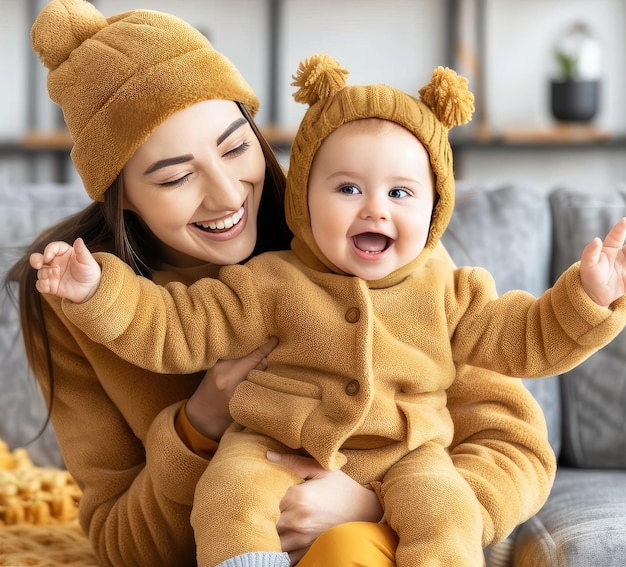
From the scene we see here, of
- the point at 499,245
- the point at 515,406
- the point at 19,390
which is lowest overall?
the point at 19,390

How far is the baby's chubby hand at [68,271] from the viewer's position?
1.13 metres

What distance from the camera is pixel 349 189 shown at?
3.92 ft

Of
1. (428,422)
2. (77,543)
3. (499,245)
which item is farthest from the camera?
(499,245)

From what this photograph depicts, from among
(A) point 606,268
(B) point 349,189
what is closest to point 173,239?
(B) point 349,189

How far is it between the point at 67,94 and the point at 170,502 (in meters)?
0.60

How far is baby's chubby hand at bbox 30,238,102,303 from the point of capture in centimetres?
113

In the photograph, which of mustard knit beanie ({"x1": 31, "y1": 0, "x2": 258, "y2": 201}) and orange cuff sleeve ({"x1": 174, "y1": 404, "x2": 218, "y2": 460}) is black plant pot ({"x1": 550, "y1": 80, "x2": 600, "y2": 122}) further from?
orange cuff sleeve ({"x1": 174, "y1": 404, "x2": 218, "y2": 460})

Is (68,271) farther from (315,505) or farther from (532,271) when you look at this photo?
(532,271)

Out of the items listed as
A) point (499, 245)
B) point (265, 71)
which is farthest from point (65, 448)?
point (265, 71)

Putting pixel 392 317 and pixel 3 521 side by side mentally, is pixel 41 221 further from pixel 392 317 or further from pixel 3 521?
pixel 392 317

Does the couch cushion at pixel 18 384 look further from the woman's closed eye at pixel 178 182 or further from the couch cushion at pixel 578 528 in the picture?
the couch cushion at pixel 578 528

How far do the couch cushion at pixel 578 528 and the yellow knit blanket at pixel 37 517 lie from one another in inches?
27.5

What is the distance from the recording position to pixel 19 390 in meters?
1.91

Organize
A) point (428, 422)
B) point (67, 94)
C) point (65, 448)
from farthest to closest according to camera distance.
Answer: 1. point (65, 448)
2. point (67, 94)
3. point (428, 422)
